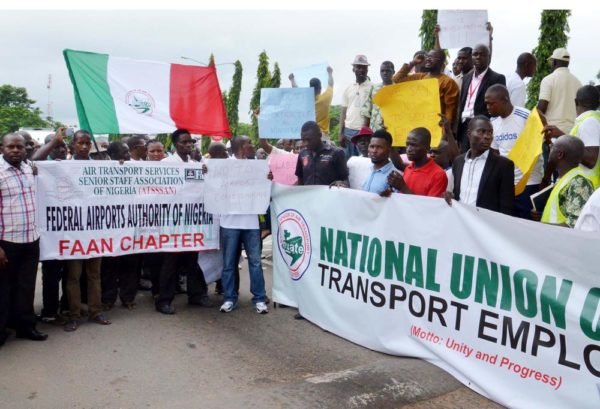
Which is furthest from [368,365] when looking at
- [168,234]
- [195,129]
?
[195,129]

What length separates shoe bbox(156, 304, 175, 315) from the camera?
6027mm

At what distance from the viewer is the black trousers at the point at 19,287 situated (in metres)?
4.96

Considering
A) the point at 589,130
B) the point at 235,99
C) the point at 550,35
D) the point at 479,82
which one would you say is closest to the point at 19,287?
the point at 479,82

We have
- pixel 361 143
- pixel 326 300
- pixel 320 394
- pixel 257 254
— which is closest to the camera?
pixel 320 394

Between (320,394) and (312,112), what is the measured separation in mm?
3897

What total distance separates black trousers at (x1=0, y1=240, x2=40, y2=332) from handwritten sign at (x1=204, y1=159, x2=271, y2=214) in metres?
1.85

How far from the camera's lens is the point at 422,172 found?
5004 millimetres

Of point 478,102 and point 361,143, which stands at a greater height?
point 478,102

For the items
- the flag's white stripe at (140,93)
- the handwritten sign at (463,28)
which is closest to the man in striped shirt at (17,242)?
the flag's white stripe at (140,93)

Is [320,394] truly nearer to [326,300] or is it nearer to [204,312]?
[326,300]

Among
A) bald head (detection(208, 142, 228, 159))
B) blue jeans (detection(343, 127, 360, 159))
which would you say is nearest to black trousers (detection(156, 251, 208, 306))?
bald head (detection(208, 142, 228, 159))

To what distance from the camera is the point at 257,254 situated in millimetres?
6090

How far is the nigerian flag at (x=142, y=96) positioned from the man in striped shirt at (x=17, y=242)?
1.37 metres

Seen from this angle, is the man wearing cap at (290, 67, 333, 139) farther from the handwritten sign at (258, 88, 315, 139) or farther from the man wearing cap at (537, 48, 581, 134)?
the man wearing cap at (537, 48, 581, 134)
